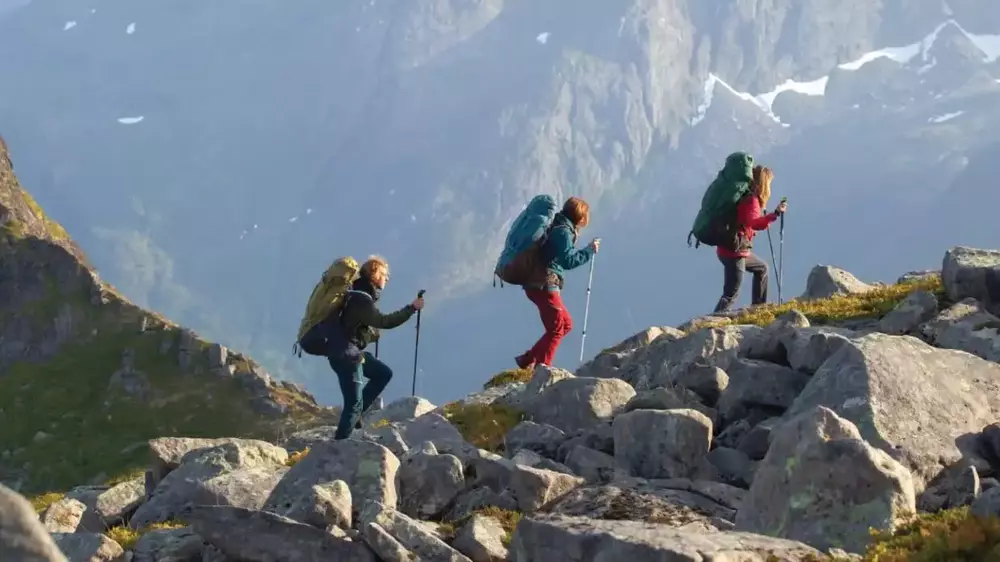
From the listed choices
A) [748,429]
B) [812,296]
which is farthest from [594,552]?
[812,296]

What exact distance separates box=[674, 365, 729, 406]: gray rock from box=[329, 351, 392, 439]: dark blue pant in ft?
17.7

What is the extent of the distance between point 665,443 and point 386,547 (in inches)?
183

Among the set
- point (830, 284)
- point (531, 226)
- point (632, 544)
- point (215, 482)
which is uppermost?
point (830, 284)

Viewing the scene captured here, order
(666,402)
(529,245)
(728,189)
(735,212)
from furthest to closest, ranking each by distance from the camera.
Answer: (735,212), (728,189), (529,245), (666,402)

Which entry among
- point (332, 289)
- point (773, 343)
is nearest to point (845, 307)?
point (773, 343)

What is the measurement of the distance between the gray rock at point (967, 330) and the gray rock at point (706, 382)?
3565 mm

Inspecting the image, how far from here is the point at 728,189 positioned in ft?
77.9

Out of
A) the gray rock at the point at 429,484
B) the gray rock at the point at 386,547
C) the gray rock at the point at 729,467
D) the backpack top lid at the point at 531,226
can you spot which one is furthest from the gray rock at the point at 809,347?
the gray rock at the point at 386,547

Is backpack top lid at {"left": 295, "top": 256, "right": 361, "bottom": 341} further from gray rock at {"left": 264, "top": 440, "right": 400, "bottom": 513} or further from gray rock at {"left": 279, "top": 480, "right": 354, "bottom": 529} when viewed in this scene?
gray rock at {"left": 279, "top": 480, "right": 354, "bottom": 529}

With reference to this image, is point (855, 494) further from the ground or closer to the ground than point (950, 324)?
closer to the ground

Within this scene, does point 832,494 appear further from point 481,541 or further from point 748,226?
point 748,226

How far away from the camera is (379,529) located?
986cm

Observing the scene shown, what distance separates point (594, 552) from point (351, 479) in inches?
177

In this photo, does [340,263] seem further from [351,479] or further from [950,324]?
[950,324]
